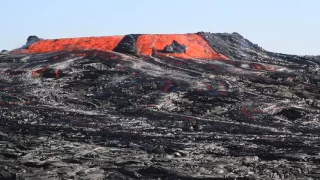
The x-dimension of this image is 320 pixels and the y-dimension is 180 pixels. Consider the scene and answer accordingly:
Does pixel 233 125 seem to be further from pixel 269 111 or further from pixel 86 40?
pixel 86 40

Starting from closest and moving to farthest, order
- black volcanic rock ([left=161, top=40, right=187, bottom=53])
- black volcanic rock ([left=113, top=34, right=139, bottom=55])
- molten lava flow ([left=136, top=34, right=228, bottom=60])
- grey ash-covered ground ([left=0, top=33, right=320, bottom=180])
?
grey ash-covered ground ([left=0, top=33, right=320, bottom=180]) → black volcanic rock ([left=113, top=34, right=139, bottom=55]) → black volcanic rock ([left=161, top=40, right=187, bottom=53]) → molten lava flow ([left=136, top=34, right=228, bottom=60])

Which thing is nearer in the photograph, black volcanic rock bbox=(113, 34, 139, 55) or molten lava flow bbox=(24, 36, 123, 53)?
black volcanic rock bbox=(113, 34, 139, 55)

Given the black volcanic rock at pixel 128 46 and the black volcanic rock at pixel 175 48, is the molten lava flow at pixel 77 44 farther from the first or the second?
the black volcanic rock at pixel 175 48

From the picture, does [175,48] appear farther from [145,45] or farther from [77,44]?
[77,44]

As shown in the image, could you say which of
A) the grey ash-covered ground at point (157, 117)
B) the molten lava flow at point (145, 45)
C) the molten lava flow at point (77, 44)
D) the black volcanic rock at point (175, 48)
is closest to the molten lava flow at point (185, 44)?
the molten lava flow at point (145, 45)

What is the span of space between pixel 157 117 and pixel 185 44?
15.7 meters

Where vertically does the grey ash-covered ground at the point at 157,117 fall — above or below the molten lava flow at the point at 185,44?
below

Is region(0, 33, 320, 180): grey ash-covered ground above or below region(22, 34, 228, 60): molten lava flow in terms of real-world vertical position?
below

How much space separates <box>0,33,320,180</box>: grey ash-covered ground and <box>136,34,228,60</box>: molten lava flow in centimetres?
173

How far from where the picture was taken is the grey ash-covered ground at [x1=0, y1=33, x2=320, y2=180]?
861 cm

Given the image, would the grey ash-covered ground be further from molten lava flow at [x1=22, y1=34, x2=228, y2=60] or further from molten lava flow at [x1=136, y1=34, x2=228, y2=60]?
molten lava flow at [x1=22, y1=34, x2=228, y2=60]

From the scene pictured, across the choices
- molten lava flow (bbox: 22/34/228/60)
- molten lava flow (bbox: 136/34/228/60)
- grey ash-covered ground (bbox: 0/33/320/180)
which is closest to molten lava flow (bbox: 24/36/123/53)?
molten lava flow (bbox: 22/34/228/60)

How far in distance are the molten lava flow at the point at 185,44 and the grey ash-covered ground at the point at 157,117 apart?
68.0 inches

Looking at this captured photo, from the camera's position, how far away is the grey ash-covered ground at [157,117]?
339 inches
